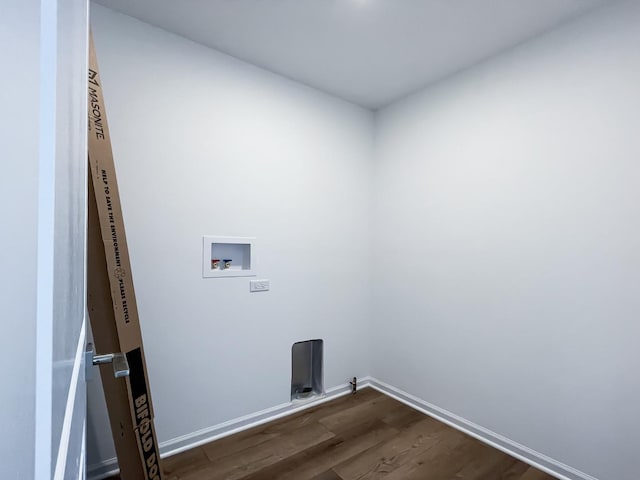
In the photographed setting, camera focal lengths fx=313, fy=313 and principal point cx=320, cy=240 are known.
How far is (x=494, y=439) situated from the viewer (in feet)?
7.36

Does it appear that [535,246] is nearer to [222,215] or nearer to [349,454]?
[349,454]

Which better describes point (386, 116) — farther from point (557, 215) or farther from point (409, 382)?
point (409, 382)

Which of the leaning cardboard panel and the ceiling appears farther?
the ceiling

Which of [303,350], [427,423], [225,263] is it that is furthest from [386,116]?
[427,423]

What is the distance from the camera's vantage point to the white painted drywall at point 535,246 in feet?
5.82

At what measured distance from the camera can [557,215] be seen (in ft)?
6.57

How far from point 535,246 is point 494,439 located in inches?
55.5

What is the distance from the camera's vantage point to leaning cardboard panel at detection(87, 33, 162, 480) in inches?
56.6

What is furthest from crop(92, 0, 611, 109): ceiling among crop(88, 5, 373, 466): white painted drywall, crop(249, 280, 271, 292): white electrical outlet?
crop(249, 280, 271, 292): white electrical outlet

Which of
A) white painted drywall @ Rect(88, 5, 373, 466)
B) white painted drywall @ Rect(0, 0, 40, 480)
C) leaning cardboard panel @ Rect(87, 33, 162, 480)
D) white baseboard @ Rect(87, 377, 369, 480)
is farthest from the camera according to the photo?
white painted drywall @ Rect(88, 5, 373, 466)

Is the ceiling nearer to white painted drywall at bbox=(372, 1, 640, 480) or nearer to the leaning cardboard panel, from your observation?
white painted drywall at bbox=(372, 1, 640, 480)

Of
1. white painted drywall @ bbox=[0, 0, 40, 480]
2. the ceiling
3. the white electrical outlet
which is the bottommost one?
the white electrical outlet

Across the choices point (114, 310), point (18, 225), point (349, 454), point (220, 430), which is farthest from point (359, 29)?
point (220, 430)

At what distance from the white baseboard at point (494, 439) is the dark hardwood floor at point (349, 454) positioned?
0.05 metres
